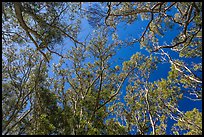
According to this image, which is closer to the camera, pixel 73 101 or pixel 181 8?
pixel 181 8

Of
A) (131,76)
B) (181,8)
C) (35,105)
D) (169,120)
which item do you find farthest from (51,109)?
(181,8)

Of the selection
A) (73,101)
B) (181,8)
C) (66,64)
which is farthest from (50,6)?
(73,101)

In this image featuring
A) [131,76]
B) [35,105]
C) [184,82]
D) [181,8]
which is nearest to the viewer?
[181,8]

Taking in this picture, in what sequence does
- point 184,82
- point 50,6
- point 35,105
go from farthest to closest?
point 35,105, point 184,82, point 50,6

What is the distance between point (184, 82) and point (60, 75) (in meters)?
6.09

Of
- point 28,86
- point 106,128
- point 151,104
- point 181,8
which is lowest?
point 106,128

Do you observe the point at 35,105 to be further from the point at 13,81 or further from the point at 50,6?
the point at 50,6

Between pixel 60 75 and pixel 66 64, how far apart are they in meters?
0.73

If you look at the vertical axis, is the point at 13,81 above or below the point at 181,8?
below

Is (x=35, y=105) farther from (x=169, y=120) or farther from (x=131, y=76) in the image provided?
(x=169, y=120)

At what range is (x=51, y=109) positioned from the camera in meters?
10.7

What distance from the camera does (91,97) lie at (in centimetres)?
1034

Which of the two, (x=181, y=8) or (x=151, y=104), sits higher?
(x=181, y=8)

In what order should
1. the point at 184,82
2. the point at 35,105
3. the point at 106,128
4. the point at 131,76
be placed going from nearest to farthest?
the point at 184,82
the point at 106,128
the point at 35,105
the point at 131,76
